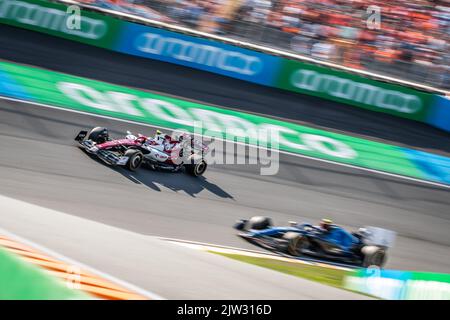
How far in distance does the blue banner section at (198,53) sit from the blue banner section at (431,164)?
438cm

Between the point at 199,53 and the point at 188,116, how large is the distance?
10.3ft

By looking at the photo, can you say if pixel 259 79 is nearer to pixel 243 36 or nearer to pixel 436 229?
pixel 243 36

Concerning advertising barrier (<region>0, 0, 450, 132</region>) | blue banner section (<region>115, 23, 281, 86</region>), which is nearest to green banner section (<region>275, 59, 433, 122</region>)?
advertising barrier (<region>0, 0, 450, 132</region>)

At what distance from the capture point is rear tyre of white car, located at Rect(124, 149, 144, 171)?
493 inches

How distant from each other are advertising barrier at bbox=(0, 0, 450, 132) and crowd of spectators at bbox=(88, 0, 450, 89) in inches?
16.7

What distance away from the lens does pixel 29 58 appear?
1706cm

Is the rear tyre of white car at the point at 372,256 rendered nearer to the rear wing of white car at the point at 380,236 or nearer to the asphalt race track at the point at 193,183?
the rear wing of white car at the point at 380,236

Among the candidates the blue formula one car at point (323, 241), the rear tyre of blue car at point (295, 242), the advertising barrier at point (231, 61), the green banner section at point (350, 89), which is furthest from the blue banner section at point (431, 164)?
the rear tyre of blue car at point (295, 242)

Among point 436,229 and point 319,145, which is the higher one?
point 319,145

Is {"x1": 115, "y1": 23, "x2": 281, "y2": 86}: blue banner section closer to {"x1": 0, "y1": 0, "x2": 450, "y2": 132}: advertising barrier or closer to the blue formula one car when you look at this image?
{"x1": 0, "y1": 0, "x2": 450, "y2": 132}: advertising barrier

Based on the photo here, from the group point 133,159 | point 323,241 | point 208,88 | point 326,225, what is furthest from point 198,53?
point 323,241
